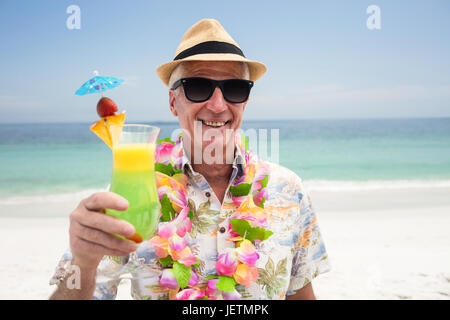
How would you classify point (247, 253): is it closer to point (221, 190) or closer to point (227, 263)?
point (227, 263)

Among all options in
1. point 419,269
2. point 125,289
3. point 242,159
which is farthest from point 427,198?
point 242,159

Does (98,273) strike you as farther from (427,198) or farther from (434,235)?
(427,198)

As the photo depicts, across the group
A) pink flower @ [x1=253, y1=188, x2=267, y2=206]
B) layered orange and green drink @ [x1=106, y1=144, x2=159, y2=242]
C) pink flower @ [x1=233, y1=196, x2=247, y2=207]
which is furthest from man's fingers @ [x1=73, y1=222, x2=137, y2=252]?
pink flower @ [x1=253, y1=188, x2=267, y2=206]

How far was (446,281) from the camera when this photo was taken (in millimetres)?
4508

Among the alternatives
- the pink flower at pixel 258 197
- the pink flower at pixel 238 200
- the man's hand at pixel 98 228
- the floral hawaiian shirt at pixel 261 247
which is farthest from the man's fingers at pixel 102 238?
the pink flower at pixel 258 197

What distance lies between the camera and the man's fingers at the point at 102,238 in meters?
1.13

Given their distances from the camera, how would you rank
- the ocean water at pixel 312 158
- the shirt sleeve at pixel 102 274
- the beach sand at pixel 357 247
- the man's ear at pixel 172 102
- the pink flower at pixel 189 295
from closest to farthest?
1. the shirt sleeve at pixel 102 274
2. the pink flower at pixel 189 295
3. the man's ear at pixel 172 102
4. the beach sand at pixel 357 247
5. the ocean water at pixel 312 158

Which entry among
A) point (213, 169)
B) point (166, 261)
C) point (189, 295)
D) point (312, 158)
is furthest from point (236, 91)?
point (312, 158)

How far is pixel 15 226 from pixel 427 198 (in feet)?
31.7

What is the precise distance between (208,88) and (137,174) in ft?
2.43

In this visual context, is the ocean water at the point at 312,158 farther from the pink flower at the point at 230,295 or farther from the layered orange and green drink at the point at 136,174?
the layered orange and green drink at the point at 136,174

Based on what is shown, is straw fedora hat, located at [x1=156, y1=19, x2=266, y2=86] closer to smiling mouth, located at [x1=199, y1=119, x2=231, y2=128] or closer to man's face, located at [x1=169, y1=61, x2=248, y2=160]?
man's face, located at [x1=169, y1=61, x2=248, y2=160]

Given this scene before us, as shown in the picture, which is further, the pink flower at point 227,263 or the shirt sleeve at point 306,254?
the shirt sleeve at point 306,254

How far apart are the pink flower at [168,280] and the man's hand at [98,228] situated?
529 millimetres
